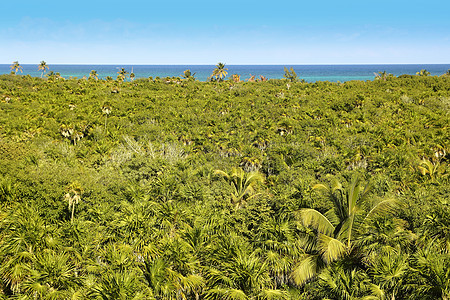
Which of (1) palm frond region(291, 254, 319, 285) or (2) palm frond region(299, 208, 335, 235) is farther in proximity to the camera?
(2) palm frond region(299, 208, 335, 235)

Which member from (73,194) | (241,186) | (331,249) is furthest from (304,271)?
(73,194)

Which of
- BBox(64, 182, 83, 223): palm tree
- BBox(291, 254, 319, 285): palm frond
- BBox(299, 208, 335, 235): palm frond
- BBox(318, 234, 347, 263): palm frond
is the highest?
BBox(64, 182, 83, 223): palm tree

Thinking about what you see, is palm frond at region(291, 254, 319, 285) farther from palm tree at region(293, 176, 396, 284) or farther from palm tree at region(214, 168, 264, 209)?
palm tree at region(214, 168, 264, 209)

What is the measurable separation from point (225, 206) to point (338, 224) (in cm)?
805

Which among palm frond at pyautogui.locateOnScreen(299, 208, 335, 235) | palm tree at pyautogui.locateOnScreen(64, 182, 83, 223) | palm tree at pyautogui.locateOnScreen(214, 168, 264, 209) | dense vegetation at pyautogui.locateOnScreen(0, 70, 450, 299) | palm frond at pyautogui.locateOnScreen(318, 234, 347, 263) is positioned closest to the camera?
dense vegetation at pyautogui.locateOnScreen(0, 70, 450, 299)

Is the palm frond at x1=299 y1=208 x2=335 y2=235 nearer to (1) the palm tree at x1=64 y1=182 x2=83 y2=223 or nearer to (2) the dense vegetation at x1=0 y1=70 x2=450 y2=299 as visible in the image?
(2) the dense vegetation at x1=0 y1=70 x2=450 y2=299

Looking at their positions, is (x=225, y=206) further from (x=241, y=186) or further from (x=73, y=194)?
(x=73, y=194)

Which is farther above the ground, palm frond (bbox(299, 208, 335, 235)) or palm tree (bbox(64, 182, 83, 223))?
palm tree (bbox(64, 182, 83, 223))

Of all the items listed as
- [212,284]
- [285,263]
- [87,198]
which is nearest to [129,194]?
[87,198]

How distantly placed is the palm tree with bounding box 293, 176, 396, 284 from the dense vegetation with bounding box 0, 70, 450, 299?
73 millimetres

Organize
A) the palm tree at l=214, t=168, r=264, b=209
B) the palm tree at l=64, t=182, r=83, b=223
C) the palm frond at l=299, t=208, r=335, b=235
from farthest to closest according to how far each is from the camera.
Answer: the palm tree at l=214, t=168, r=264, b=209, the palm tree at l=64, t=182, r=83, b=223, the palm frond at l=299, t=208, r=335, b=235

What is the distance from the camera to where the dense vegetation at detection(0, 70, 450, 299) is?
446 inches

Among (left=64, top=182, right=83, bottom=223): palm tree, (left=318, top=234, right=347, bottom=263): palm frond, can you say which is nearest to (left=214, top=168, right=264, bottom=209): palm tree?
(left=318, top=234, right=347, bottom=263): palm frond

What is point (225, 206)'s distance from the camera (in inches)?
786
